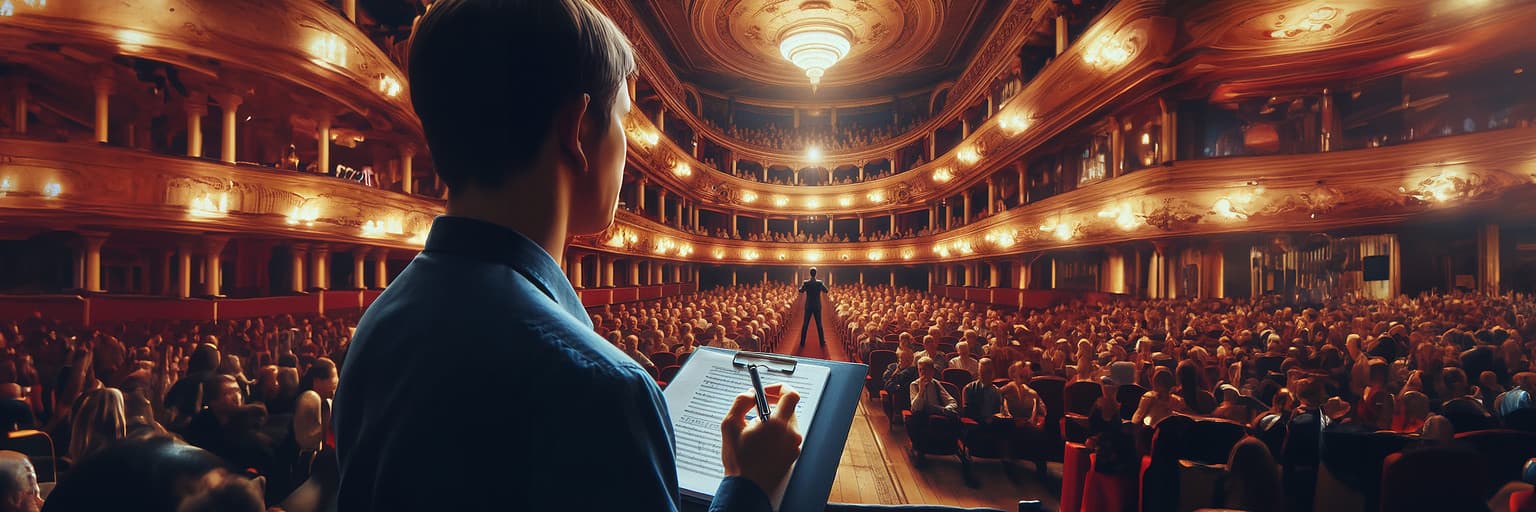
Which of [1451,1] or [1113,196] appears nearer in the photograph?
[1451,1]

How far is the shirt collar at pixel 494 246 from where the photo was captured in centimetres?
83

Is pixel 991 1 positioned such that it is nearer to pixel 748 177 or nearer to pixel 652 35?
pixel 652 35

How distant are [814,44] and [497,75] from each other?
19.7 metres

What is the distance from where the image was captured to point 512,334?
2.21 feet

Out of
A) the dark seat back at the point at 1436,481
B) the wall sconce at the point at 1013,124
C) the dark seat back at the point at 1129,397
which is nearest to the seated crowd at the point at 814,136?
the wall sconce at the point at 1013,124

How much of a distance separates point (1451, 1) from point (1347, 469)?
3040 mm

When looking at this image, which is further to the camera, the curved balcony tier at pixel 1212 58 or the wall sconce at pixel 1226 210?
the wall sconce at pixel 1226 210

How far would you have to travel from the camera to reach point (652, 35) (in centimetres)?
2222

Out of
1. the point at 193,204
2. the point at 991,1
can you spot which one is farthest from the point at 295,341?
the point at 991,1

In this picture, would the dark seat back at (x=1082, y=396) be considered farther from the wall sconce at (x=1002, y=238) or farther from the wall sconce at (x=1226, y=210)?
the wall sconce at (x=1002, y=238)

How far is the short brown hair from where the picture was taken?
2.70 ft

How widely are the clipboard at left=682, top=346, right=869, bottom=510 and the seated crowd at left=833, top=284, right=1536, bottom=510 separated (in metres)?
3.09

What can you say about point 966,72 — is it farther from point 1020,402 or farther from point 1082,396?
point 1020,402

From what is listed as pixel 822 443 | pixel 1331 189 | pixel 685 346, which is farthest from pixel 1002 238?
pixel 822 443
